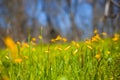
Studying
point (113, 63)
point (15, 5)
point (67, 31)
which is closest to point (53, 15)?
point (67, 31)

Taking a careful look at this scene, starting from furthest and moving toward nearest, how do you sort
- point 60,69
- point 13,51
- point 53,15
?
1. point 53,15
2. point 60,69
3. point 13,51

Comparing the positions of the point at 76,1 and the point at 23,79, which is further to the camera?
the point at 76,1

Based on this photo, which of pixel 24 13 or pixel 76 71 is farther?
pixel 24 13

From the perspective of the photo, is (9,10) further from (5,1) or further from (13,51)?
(13,51)

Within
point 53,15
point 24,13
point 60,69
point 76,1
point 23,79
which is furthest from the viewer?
point 53,15

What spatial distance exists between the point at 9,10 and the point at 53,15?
15.6 feet

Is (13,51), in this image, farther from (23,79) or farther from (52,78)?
(52,78)

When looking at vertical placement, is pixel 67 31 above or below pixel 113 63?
below

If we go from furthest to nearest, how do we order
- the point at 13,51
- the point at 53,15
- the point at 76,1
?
the point at 53,15
the point at 76,1
the point at 13,51

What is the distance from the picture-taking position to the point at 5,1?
2095 cm

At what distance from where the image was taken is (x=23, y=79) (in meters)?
1.90

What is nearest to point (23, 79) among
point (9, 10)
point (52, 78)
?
point (52, 78)

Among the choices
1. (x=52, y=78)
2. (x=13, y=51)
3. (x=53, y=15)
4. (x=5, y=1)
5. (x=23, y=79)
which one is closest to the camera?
(x=13, y=51)

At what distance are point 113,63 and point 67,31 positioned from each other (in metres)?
23.3
